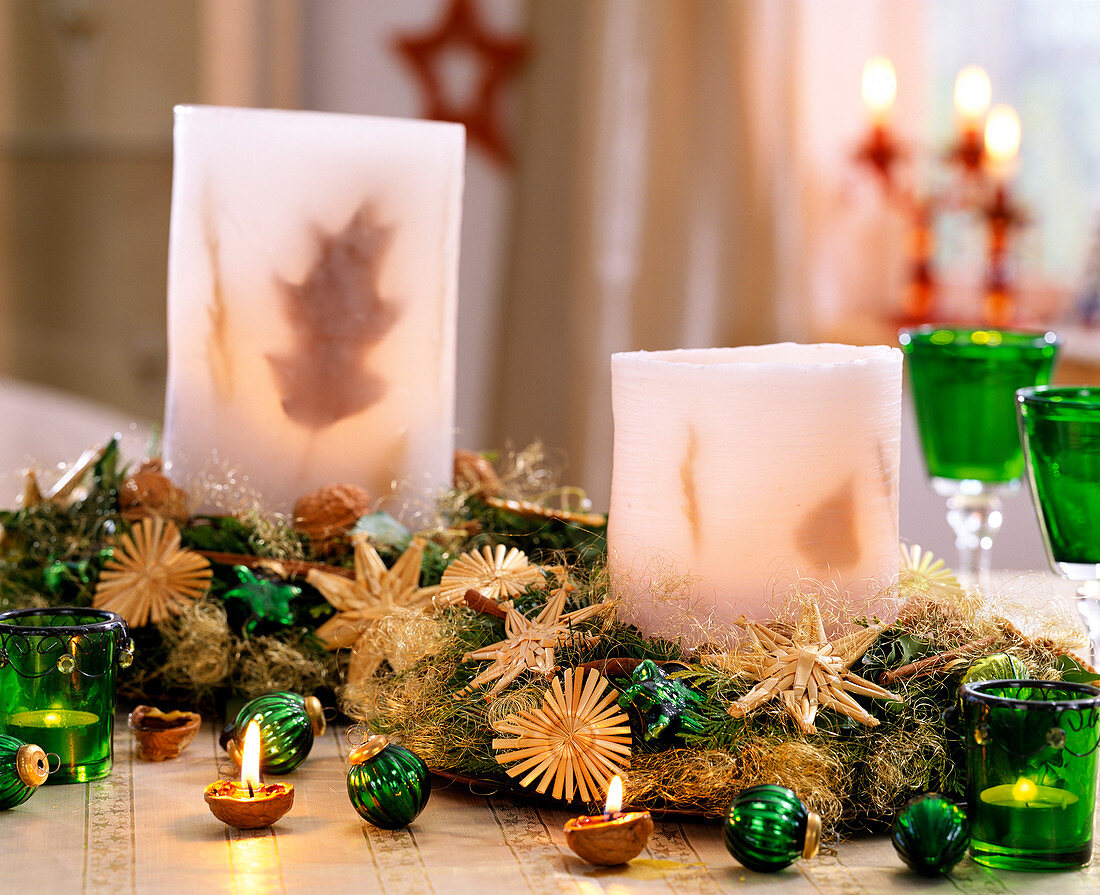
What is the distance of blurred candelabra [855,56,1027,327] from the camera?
2123 millimetres

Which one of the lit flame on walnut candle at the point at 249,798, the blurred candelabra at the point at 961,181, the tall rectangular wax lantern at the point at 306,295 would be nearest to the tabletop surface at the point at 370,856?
the lit flame on walnut candle at the point at 249,798

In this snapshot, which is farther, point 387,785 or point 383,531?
point 383,531

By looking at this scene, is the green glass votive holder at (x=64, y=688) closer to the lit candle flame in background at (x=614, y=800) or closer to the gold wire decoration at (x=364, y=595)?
the gold wire decoration at (x=364, y=595)

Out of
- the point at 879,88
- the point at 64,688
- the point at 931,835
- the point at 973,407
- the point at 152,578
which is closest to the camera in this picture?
the point at 931,835

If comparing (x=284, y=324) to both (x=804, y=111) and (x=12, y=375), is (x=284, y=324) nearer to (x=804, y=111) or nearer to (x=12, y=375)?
(x=804, y=111)

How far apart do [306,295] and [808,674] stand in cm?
38

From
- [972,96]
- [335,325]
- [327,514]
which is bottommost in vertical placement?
[327,514]

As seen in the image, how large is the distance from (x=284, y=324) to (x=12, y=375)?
199 cm

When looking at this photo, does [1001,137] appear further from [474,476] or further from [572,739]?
[572,739]

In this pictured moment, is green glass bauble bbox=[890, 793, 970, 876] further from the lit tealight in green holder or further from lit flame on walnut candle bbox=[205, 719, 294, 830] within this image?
the lit tealight in green holder

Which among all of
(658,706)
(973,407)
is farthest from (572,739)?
(973,407)

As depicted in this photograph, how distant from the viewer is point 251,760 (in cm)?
56

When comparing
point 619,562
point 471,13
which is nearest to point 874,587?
point 619,562

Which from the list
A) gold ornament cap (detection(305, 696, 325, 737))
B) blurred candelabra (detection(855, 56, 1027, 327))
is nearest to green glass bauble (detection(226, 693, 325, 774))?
gold ornament cap (detection(305, 696, 325, 737))
